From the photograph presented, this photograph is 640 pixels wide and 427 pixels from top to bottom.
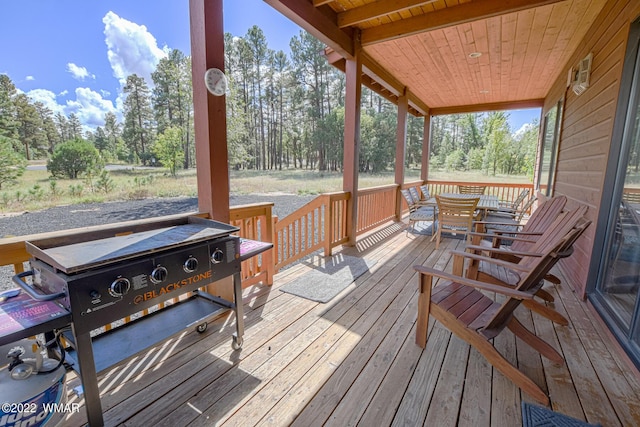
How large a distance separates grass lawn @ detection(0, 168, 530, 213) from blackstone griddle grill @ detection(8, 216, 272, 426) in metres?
5.96

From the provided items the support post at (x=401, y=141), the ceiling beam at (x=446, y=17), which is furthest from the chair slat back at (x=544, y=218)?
the support post at (x=401, y=141)

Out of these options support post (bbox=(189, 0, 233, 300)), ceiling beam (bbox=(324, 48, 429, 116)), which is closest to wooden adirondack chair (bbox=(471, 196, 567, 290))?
support post (bbox=(189, 0, 233, 300))

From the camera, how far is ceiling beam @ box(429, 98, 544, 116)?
21.8ft

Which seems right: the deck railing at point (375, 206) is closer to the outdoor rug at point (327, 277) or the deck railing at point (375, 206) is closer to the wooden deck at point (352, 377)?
the outdoor rug at point (327, 277)

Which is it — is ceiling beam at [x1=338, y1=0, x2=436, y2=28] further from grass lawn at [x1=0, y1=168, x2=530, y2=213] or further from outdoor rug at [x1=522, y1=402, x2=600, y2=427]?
grass lawn at [x1=0, y1=168, x2=530, y2=213]

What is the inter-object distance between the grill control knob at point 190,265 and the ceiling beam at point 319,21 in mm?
2399

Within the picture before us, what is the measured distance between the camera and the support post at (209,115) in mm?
1918

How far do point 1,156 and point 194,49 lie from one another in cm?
482

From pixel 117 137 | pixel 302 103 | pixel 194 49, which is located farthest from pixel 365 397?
pixel 302 103

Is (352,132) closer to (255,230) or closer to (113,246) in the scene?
(255,230)

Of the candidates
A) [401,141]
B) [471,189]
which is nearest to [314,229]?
[401,141]

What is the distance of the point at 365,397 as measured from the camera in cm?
148

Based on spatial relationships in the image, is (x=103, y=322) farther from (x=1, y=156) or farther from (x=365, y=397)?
(x=1, y=156)

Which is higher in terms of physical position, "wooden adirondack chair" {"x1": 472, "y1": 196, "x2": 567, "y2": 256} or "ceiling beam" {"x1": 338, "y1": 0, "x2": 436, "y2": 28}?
"ceiling beam" {"x1": 338, "y1": 0, "x2": 436, "y2": 28}
